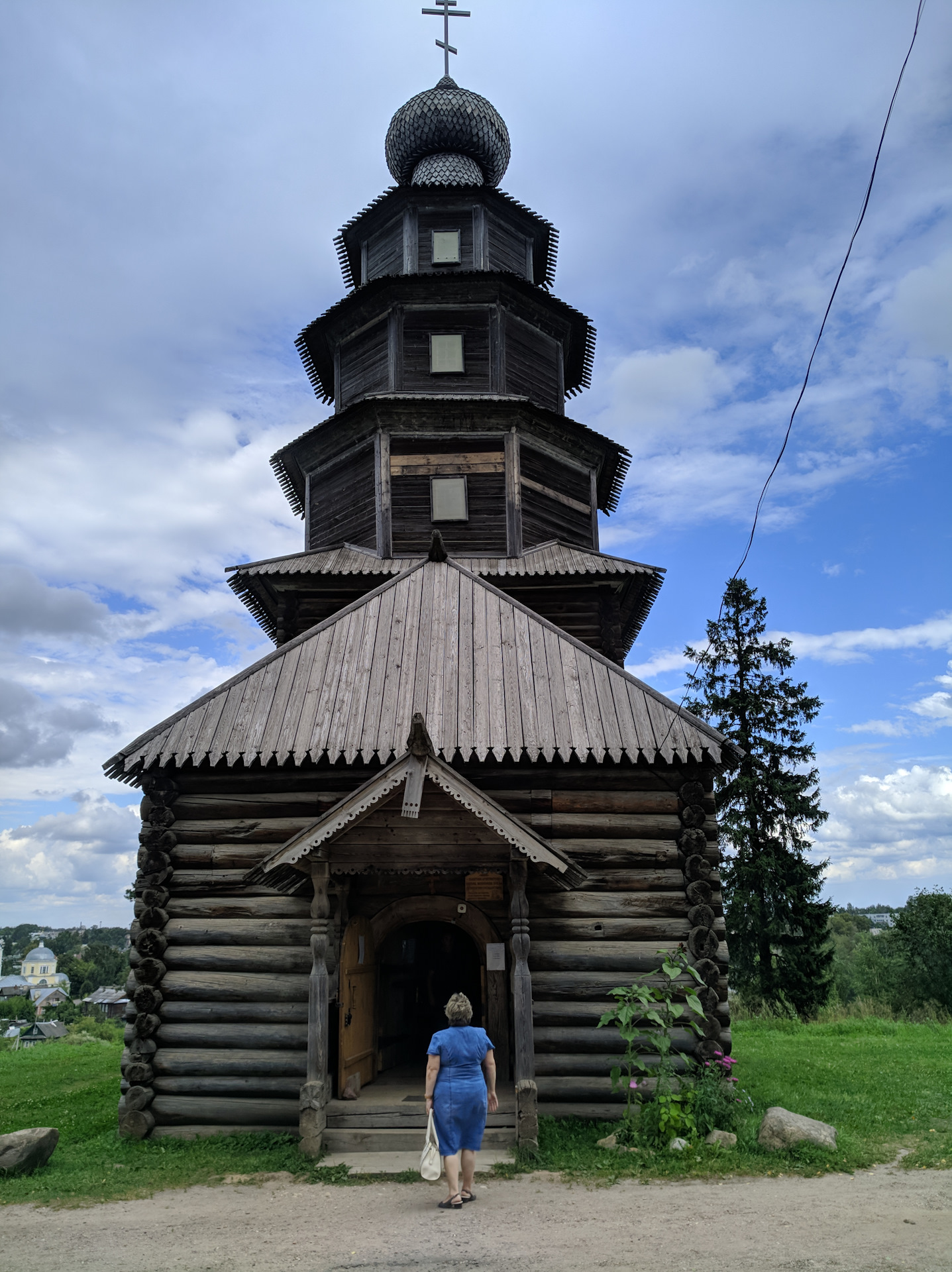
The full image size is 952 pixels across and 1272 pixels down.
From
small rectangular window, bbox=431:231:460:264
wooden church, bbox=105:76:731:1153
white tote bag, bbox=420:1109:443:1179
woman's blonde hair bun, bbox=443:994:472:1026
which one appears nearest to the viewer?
white tote bag, bbox=420:1109:443:1179

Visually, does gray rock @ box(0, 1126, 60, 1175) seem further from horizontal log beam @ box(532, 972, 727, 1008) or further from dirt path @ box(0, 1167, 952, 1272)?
horizontal log beam @ box(532, 972, 727, 1008)

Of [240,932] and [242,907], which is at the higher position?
[242,907]

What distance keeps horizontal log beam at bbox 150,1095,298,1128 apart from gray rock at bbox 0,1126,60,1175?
1.39m

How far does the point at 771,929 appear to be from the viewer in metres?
26.1

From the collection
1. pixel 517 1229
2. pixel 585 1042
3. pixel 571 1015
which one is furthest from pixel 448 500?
pixel 517 1229

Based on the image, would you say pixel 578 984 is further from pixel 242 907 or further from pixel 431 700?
pixel 242 907

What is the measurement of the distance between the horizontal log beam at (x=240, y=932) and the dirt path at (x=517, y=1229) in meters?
2.75

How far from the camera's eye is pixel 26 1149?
28.4 feet

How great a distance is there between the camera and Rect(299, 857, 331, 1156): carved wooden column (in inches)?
352

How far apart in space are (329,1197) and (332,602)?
10115 millimetres

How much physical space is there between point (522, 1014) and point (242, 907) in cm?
369

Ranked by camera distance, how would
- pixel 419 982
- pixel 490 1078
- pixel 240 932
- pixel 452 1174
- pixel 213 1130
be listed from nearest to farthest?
pixel 452 1174 < pixel 490 1078 < pixel 213 1130 < pixel 240 932 < pixel 419 982

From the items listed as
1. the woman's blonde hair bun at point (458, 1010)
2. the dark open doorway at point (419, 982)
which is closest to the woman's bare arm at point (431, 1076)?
the woman's blonde hair bun at point (458, 1010)

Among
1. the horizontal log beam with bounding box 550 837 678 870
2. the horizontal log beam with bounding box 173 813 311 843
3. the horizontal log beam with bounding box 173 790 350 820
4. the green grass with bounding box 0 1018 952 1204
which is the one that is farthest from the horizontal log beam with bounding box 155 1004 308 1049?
the horizontal log beam with bounding box 550 837 678 870
